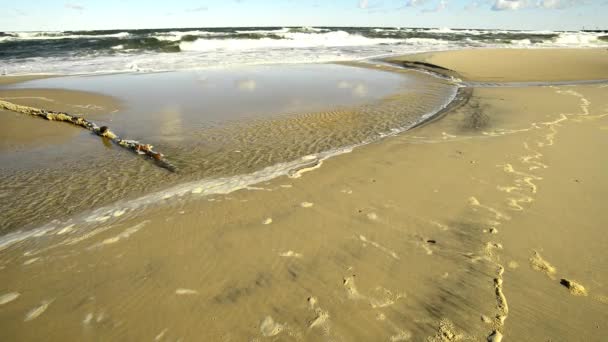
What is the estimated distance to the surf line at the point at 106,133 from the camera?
521 cm

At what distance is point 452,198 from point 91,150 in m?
5.65

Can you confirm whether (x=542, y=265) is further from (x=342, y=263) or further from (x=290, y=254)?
(x=290, y=254)

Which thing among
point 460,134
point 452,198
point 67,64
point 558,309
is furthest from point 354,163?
point 67,64

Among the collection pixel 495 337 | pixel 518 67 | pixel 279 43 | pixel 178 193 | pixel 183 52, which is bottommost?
pixel 495 337

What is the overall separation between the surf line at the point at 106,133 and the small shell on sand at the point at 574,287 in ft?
14.8

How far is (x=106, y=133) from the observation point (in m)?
6.40

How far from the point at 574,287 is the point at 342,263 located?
1717 millimetres

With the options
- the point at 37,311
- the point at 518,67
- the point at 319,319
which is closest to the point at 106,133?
the point at 37,311

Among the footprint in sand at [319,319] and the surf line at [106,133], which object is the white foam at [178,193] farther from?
the footprint in sand at [319,319]

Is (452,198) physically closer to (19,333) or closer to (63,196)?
(19,333)

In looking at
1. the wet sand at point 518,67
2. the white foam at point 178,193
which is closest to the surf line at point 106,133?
the white foam at point 178,193

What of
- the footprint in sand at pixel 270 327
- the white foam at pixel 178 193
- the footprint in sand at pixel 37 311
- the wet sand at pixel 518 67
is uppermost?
the wet sand at pixel 518 67

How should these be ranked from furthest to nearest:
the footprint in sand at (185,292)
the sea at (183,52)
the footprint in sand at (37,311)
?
the sea at (183,52) < the footprint in sand at (185,292) < the footprint in sand at (37,311)

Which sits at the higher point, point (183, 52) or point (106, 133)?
point (183, 52)
